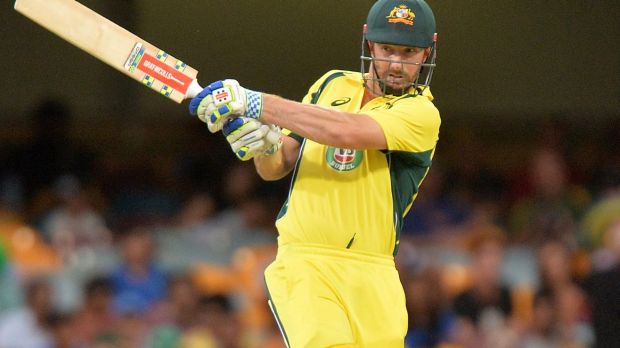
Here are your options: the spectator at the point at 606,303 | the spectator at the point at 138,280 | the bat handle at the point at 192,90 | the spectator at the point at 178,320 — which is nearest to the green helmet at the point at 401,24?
the bat handle at the point at 192,90

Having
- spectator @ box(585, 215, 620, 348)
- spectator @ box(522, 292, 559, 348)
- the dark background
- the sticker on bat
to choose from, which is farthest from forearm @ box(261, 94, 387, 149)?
spectator @ box(522, 292, 559, 348)

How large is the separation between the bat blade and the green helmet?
602 mm

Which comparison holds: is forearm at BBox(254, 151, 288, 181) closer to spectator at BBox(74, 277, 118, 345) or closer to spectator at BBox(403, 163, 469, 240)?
spectator at BBox(74, 277, 118, 345)

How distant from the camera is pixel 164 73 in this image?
3.57 m

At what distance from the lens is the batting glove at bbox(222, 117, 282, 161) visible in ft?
11.2

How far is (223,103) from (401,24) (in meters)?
0.64

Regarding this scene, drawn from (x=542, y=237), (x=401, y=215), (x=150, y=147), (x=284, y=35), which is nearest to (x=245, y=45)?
(x=284, y=35)

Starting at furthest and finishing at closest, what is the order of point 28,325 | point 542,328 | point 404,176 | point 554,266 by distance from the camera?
point 554,266 < point 542,328 < point 28,325 < point 404,176

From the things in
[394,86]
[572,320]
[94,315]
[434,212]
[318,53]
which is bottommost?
[94,315]

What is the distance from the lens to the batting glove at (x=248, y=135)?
340 cm

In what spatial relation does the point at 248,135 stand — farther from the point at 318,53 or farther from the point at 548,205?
the point at 548,205

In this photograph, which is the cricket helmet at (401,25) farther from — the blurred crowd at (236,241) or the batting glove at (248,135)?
the blurred crowd at (236,241)

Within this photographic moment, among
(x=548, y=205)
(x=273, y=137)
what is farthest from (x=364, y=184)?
(x=548, y=205)

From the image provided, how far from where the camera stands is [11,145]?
7.12 metres
